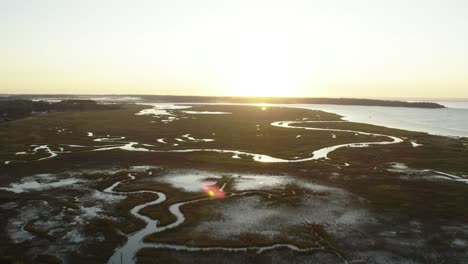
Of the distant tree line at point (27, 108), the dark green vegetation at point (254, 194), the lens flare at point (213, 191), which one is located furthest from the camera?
the distant tree line at point (27, 108)

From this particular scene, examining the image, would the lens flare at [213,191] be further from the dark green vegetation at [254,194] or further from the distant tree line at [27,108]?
the distant tree line at [27,108]

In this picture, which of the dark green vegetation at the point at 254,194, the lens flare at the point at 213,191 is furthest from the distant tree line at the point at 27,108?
the lens flare at the point at 213,191

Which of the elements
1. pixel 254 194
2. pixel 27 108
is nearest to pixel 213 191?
pixel 254 194

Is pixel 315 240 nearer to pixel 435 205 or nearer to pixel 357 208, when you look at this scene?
pixel 357 208

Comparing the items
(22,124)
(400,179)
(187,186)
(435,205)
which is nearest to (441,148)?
(400,179)

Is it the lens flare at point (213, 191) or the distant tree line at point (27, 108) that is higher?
the distant tree line at point (27, 108)
